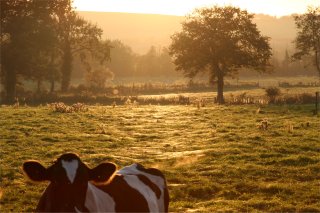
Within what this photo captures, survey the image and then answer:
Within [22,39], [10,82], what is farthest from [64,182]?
[10,82]

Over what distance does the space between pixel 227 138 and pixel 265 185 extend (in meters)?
8.15

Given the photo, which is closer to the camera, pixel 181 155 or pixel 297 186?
pixel 297 186

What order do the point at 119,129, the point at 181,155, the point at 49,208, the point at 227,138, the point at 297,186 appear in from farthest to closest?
the point at 119,129 → the point at 227,138 → the point at 181,155 → the point at 297,186 → the point at 49,208

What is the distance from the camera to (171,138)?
2288cm

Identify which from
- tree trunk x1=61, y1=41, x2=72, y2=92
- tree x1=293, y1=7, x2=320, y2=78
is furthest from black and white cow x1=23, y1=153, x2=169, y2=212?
tree x1=293, y1=7, x2=320, y2=78

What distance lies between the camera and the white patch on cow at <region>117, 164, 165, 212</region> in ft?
24.7

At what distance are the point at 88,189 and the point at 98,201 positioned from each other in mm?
248

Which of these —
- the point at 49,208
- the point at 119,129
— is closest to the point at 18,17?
the point at 119,129

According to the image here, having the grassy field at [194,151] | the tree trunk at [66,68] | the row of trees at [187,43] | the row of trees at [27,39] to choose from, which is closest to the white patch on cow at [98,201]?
the grassy field at [194,151]

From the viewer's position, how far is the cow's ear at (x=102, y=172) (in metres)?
6.59

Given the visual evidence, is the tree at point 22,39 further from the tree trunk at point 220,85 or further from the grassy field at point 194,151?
the grassy field at point 194,151

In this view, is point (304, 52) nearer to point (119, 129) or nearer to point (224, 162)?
point (119, 129)

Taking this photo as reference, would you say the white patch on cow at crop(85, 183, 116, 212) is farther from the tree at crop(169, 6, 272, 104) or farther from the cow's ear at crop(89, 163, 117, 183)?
the tree at crop(169, 6, 272, 104)

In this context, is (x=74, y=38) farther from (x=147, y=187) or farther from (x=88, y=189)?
(x=88, y=189)
